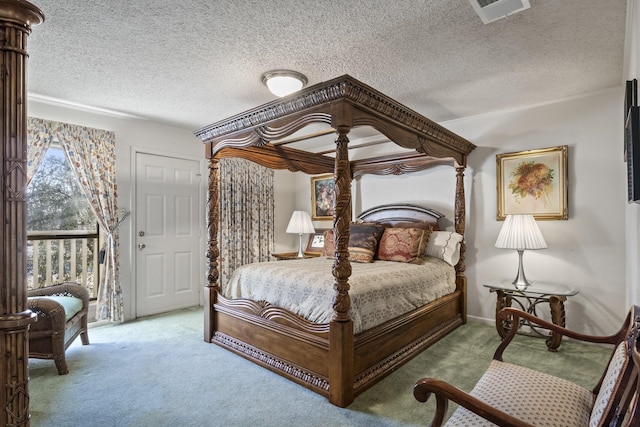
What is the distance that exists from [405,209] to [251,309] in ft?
8.08

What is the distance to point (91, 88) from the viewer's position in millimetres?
3172

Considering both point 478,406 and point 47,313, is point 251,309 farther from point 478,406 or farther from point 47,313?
point 478,406

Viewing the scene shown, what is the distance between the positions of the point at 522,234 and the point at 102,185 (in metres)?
4.47

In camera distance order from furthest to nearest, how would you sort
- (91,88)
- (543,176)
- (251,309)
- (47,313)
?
(543,176)
(91,88)
(251,309)
(47,313)

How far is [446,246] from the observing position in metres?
3.79

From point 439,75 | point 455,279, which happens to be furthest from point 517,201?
point 439,75

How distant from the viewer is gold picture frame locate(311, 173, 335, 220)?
5.41 meters

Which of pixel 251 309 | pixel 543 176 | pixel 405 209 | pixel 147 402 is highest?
pixel 543 176

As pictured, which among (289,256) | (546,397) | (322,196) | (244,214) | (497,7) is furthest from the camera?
(322,196)

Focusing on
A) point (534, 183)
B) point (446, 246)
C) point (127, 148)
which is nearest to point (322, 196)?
point (446, 246)

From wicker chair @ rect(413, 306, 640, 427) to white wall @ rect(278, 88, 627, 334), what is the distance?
2.07m

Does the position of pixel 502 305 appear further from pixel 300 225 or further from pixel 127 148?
pixel 127 148

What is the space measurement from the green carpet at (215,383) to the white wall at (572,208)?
479mm

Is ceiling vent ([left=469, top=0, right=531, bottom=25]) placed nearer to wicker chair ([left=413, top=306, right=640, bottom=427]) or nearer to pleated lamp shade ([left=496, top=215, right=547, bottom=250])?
wicker chair ([left=413, top=306, right=640, bottom=427])
